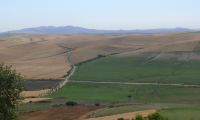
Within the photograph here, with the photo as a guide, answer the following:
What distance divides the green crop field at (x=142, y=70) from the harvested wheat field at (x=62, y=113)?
28803 mm

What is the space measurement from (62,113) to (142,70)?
43718 millimetres

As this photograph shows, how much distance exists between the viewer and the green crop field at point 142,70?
5991 centimetres

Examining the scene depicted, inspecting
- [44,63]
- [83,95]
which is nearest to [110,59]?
[44,63]

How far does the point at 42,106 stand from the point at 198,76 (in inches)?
1744

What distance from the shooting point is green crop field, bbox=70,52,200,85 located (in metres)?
59.9

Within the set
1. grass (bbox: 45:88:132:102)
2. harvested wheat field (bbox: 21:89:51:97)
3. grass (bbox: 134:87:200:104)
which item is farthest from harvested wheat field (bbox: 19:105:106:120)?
harvested wheat field (bbox: 21:89:51:97)

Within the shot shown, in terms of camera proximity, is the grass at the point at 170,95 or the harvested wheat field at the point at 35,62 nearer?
the grass at the point at 170,95

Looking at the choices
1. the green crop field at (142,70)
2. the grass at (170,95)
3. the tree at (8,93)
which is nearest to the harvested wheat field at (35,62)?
the green crop field at (142,70)

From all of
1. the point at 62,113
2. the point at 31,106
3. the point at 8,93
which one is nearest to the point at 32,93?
the point at 31,106

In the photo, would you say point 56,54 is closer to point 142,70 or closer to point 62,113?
point 142,70

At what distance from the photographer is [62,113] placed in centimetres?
3216

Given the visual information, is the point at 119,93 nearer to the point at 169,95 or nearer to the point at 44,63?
the point at 169,95

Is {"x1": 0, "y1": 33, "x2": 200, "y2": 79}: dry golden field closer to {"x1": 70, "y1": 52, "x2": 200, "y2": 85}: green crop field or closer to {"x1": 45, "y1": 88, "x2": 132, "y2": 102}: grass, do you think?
{"x1": 70, "y1": 52, "x2": 200, "y2": 85}: green crop field

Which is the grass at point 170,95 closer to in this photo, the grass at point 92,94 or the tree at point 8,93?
the grass at point 92,94
